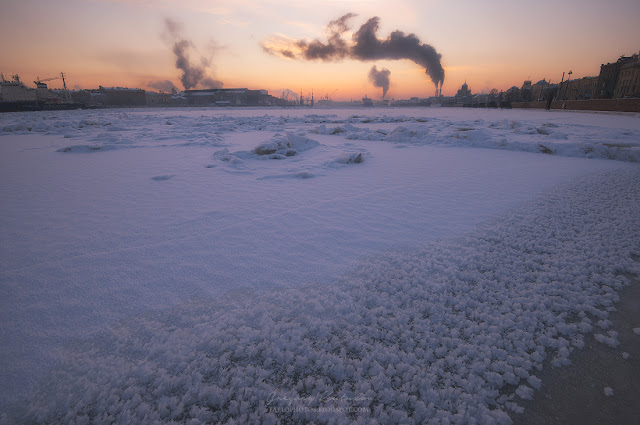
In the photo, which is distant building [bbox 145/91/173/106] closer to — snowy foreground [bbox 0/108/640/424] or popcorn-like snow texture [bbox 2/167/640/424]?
snowy foreground [bbox 0/108/640/424]

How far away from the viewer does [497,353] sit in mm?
1089

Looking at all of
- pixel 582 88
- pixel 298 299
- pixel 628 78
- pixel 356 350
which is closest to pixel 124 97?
pixel 298 299

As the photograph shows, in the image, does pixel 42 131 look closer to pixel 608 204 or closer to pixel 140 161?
pixel 140 161

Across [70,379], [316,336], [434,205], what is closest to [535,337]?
[316,336]

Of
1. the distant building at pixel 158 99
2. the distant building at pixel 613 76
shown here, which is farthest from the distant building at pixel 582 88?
the distant building at pixel 158 99

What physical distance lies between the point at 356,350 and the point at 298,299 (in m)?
0.38

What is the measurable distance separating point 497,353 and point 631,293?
108cm

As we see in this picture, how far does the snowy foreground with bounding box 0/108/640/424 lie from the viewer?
3.03ft

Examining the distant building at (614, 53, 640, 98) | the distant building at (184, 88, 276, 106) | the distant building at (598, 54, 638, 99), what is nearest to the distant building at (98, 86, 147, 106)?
the distant building at (184, 88, 276, 106)

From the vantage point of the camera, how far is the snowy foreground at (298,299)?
925 mm

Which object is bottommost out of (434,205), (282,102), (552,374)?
(552,374)

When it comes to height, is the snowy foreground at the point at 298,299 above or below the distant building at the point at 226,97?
below

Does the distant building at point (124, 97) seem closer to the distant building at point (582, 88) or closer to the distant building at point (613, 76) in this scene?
the distant building at point (582, 88)

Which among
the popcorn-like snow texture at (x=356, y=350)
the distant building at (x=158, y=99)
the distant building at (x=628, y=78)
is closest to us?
the popcorn-like snow texture at (x=356, y=350)
